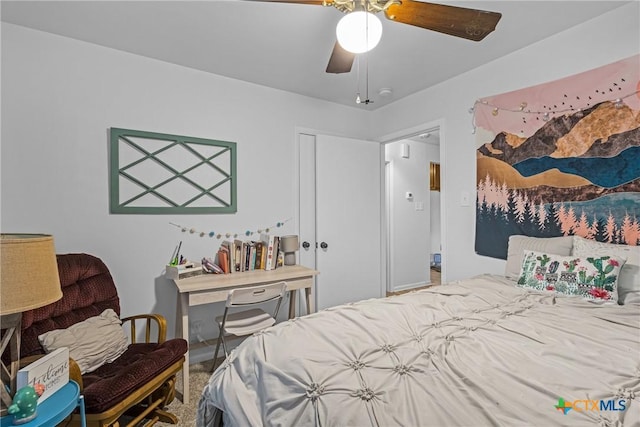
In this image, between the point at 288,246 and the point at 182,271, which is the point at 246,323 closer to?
the point at 182,271

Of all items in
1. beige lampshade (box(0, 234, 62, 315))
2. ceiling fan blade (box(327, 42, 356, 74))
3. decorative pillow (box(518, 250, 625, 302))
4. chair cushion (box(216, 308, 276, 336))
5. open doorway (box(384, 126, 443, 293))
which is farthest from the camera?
open doorway (box(384, 126, 443, 293))

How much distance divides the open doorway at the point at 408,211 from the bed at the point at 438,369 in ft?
9.93

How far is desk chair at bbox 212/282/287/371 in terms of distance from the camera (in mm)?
2057

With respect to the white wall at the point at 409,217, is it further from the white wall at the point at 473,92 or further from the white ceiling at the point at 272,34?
the white ceiling at the point at 272,34

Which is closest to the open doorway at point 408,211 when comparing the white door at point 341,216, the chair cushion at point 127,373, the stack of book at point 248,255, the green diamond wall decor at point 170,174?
the white door at point 341,216

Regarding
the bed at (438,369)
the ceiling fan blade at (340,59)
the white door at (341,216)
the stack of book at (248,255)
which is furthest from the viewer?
the white door at (341,216)

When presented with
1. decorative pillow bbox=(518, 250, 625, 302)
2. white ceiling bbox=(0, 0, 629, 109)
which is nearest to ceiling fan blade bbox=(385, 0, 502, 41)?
white ceiling bbox=(0, 0, 629, 109)

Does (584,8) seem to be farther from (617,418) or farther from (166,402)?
(166,402)

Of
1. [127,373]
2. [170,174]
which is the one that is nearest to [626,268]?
[127,373]

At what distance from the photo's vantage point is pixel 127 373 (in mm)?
1513

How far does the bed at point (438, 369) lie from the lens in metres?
0.81

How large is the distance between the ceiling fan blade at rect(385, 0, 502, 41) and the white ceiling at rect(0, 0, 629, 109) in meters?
0.51

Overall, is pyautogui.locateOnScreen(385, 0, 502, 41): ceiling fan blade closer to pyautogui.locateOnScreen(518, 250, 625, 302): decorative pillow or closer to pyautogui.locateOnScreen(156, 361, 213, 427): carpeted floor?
pyautogui.locateOnScreen(518, 250, 625, 302): decorative pillow

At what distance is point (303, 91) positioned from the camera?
3107mm
